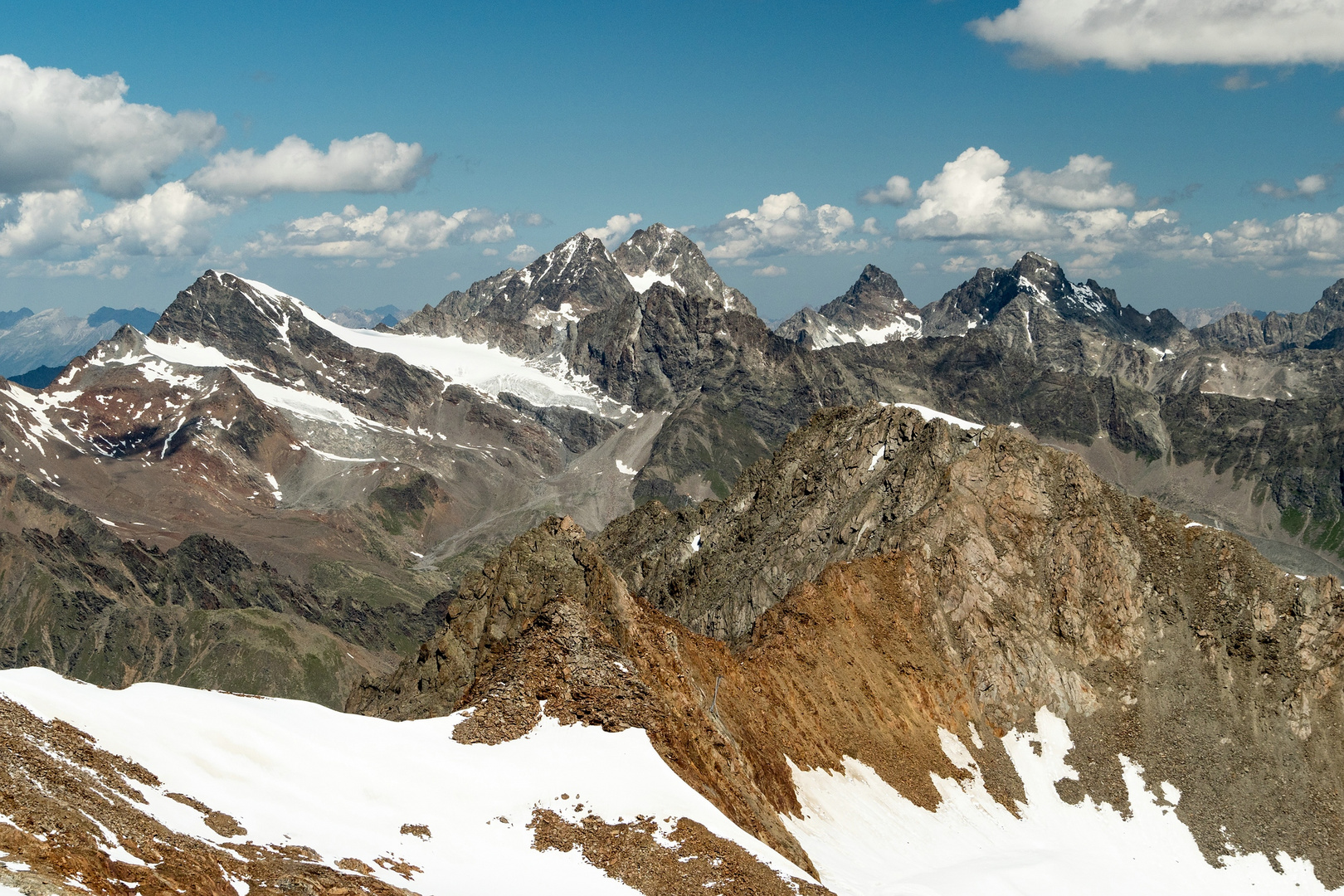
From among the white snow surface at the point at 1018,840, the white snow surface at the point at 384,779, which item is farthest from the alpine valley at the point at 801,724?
the white snow surface at the point at 1018,840

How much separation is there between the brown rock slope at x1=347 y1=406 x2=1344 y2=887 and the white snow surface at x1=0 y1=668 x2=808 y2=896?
1469 cm

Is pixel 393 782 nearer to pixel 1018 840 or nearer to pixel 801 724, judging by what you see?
pixel 801 724

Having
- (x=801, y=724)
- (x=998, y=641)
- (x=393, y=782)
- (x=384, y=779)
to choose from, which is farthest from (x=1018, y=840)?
(x=384, y=779)

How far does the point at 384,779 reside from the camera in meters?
42.3

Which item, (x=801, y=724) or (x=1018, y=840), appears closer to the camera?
(x=801, y=724)

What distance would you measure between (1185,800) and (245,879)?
89748mm

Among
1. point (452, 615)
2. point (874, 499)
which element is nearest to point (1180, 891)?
point (874, 499)

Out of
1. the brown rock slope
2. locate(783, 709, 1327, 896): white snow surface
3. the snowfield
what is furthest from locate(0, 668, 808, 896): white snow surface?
locate(783, 709, 1327, 896): white snow surface

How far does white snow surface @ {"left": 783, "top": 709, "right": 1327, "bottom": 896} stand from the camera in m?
69.2

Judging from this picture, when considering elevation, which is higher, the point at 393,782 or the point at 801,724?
the point at 393,782

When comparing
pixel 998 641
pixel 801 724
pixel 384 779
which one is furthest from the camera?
pixel 998 641

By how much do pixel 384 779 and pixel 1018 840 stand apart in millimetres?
62634

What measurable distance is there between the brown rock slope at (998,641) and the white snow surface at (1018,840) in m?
1.78

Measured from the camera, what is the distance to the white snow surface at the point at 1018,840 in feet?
227
